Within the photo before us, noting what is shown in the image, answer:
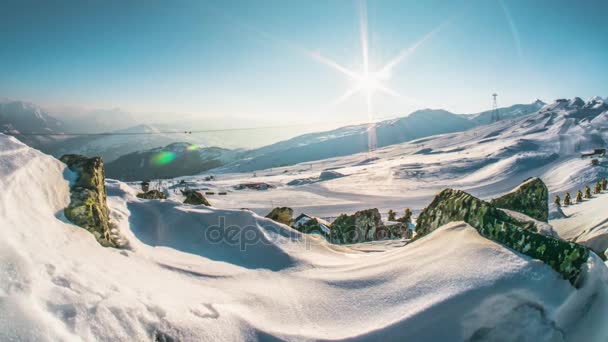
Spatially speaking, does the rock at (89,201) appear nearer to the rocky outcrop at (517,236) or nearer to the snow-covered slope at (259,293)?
the snow-covered slope at (259,293)

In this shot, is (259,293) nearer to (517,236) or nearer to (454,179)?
(517,236)

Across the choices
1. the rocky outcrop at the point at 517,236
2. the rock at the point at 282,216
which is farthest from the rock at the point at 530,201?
the rock at the point at 282,216

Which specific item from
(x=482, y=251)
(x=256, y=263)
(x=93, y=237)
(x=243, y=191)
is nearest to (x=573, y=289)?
(x=482, y=251)

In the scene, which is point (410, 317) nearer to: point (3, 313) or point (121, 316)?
point (121, 316)

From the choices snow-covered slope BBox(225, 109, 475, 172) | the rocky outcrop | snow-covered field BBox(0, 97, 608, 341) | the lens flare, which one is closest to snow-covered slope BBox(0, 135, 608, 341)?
snow-covered field BBox(0, 97, 608, 341)

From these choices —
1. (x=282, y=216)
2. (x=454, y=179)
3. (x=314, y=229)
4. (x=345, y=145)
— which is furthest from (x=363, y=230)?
(x=345, y=145)

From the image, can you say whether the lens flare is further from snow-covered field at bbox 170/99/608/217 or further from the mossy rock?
the mossy rock

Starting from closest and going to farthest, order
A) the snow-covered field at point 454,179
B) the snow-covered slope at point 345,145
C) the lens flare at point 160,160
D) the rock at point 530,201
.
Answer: the rock at point 530,201
the snow-covered field at point 454,179
the snow-covered slope at point 345,145
the lens flare at point 160,160
